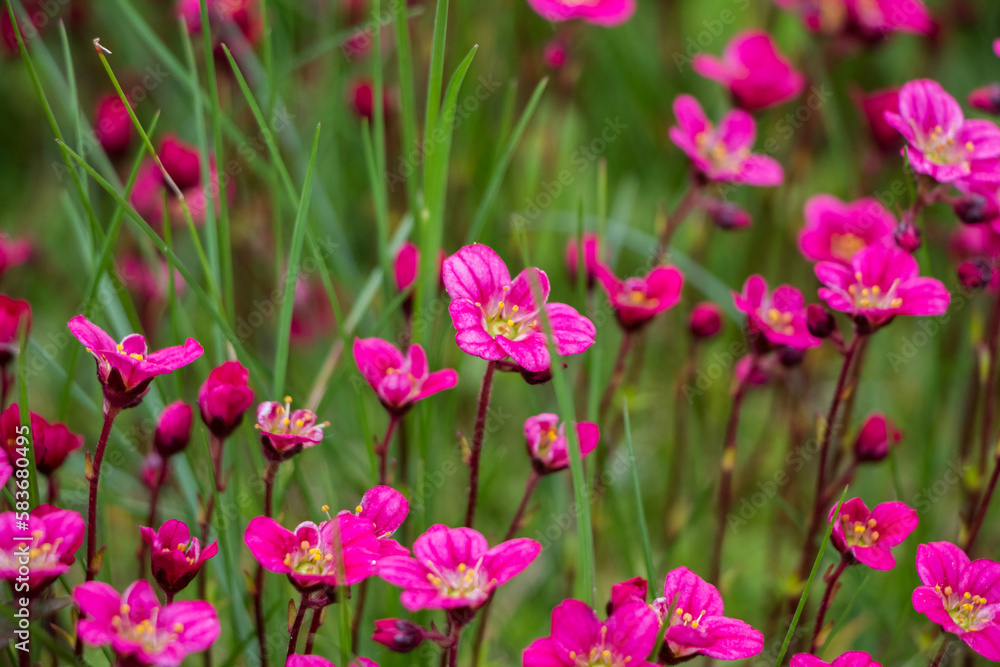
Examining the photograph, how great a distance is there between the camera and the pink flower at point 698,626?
1098 millimetres

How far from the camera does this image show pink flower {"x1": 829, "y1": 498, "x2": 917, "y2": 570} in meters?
1.26

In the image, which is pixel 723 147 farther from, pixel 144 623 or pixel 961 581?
pixel 144 623

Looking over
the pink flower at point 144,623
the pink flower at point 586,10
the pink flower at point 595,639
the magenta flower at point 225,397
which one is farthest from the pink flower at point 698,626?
the pink flower at point 586,10

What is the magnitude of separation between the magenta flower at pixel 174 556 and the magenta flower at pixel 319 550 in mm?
68

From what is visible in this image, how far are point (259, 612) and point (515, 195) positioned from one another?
190 cm

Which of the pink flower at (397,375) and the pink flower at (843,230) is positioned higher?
the pink flower at (397,375)

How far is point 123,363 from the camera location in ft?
3.90

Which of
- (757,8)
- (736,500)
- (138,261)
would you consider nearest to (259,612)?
(138,261)

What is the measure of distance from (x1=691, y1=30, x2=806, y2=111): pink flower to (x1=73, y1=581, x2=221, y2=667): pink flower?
1.78m

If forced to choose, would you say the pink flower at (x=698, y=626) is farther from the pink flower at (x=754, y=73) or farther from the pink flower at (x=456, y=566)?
the pink flower at (x=754, y=73)

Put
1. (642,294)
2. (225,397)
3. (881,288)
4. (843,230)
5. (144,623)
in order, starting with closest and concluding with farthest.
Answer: (144,623), (225,397), (881,288), (642,294), (843,230)

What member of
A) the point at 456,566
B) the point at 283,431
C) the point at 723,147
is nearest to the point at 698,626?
the point at 456,566

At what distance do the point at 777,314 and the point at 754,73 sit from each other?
1.00 meters

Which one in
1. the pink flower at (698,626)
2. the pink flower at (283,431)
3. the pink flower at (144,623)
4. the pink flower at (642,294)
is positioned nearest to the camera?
the pink flower at (144,623)
